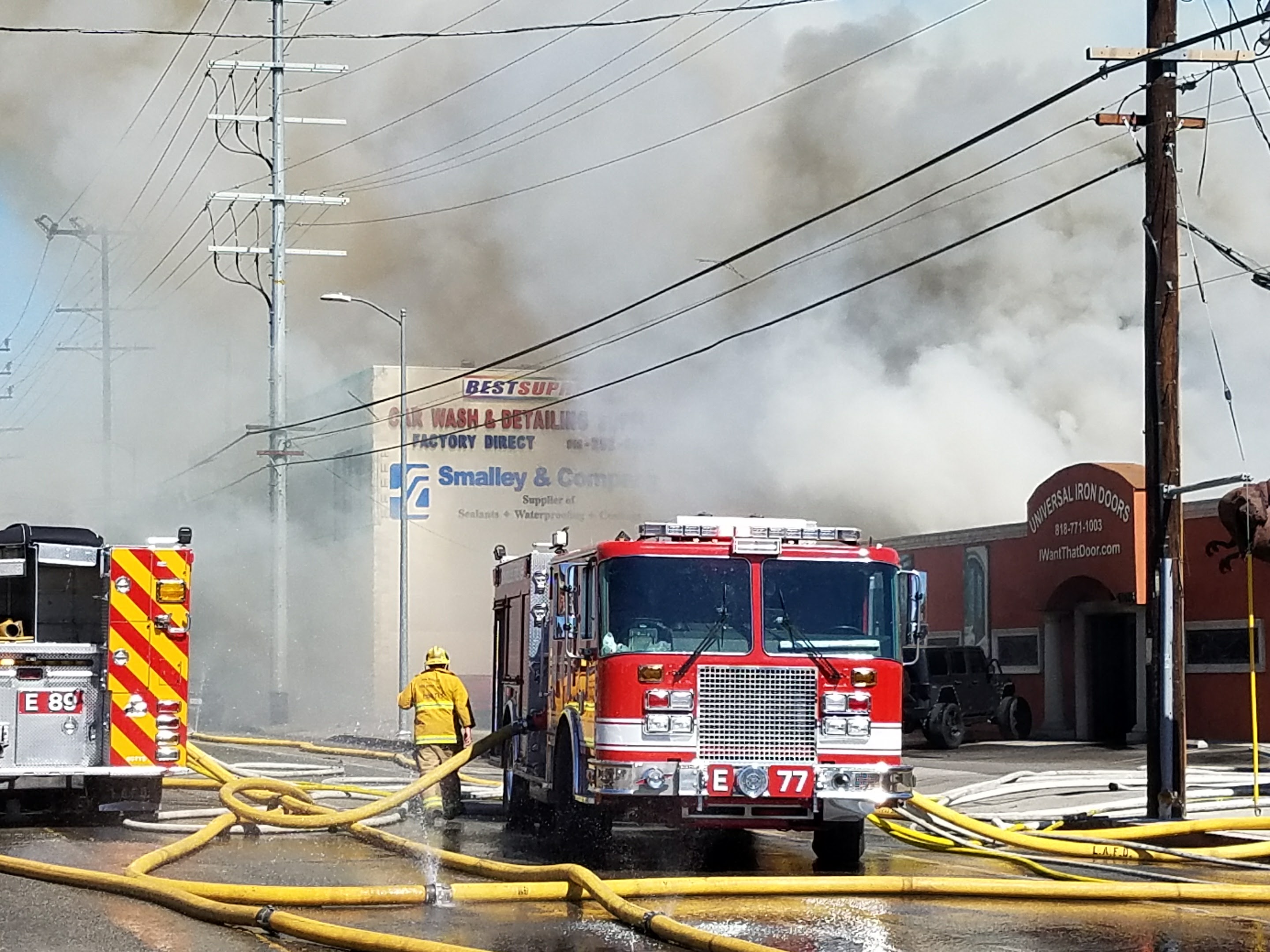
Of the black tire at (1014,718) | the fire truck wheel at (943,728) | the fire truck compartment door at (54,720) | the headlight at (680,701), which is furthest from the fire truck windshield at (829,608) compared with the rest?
the black tire at (1014,718)

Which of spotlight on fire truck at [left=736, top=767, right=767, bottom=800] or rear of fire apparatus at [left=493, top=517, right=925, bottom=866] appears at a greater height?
rear of fire apparatus at [left=493, top=517, right=925, bottom=866]

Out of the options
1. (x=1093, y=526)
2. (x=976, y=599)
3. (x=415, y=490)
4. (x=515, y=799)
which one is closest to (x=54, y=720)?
(x=515, y=799)

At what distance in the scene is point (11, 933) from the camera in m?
8.82

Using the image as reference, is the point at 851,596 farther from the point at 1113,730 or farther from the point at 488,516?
the point at 488,516

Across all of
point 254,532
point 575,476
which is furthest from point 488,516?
point 254,532

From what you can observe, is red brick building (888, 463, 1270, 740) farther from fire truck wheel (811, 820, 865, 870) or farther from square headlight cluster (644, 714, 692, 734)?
square headlight cluster (644, 714, 692, 734)

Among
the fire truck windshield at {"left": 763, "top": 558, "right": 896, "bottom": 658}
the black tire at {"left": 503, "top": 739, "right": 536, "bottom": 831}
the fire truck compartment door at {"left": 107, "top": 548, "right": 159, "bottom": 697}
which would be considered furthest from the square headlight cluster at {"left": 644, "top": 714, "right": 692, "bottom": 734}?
the fire truck compartment door at {"left": 107, "top": 548, "right": 159, "bottom": 697}

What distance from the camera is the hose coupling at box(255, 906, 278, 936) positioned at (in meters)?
8.95

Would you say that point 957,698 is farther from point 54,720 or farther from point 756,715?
point 756,715

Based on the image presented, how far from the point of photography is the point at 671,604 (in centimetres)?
1162

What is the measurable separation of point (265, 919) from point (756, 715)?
359 centimetres

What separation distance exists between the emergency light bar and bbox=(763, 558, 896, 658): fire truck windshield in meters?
0.23

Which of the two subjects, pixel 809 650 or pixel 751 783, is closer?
pixel 751 783

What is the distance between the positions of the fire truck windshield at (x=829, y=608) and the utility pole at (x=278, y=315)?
23942mm
